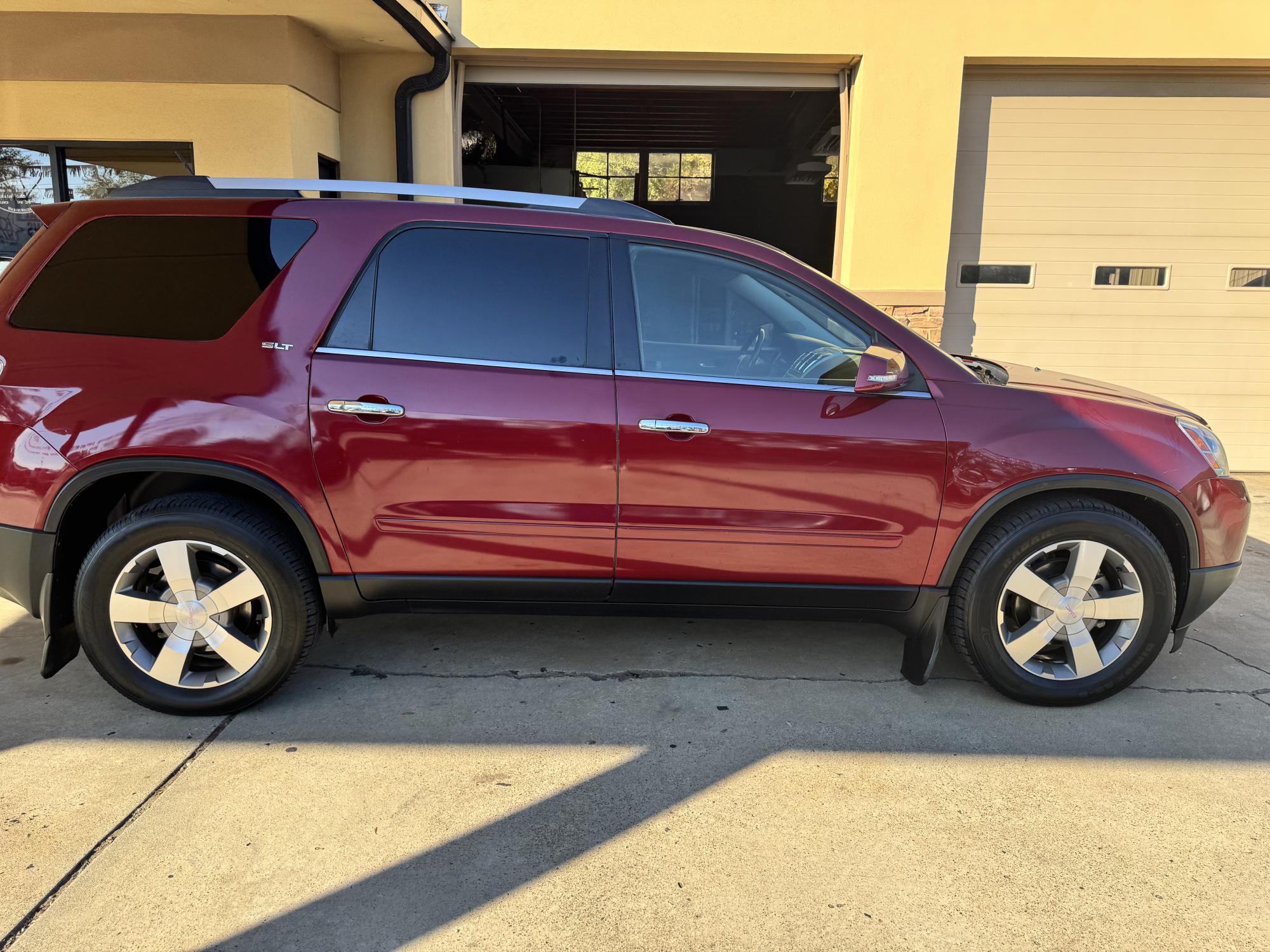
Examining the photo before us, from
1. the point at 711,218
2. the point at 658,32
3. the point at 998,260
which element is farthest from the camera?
the point at 711,218

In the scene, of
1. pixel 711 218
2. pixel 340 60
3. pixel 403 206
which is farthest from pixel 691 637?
pixel 711 218

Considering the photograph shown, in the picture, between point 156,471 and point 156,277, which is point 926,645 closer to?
point 156,471

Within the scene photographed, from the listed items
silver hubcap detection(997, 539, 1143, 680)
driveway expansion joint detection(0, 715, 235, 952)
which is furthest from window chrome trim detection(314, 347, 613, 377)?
silver hubcap detection(997, 539, 1143, 680)

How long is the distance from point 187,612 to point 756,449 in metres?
2.14

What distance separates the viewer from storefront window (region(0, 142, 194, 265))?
6.64m

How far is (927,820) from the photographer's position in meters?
2.59

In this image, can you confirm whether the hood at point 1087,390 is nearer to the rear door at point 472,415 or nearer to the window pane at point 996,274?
the rear door at point 472,415

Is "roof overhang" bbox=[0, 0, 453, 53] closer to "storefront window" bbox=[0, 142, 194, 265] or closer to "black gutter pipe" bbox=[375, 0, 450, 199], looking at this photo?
"black gutter pipe" bbox=[375, 0, 450, 199]

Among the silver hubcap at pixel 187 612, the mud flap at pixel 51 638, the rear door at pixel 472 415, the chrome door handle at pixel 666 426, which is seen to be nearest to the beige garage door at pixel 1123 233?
the chrome door handle at pixel 666 426

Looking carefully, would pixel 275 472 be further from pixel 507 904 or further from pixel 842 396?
pixel 842 396

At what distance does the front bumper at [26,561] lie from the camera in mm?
2994

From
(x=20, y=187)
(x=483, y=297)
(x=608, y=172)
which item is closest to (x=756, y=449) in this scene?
(x=483, y=297)

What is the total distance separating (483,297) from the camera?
3111mm

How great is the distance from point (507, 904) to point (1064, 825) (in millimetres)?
1684
